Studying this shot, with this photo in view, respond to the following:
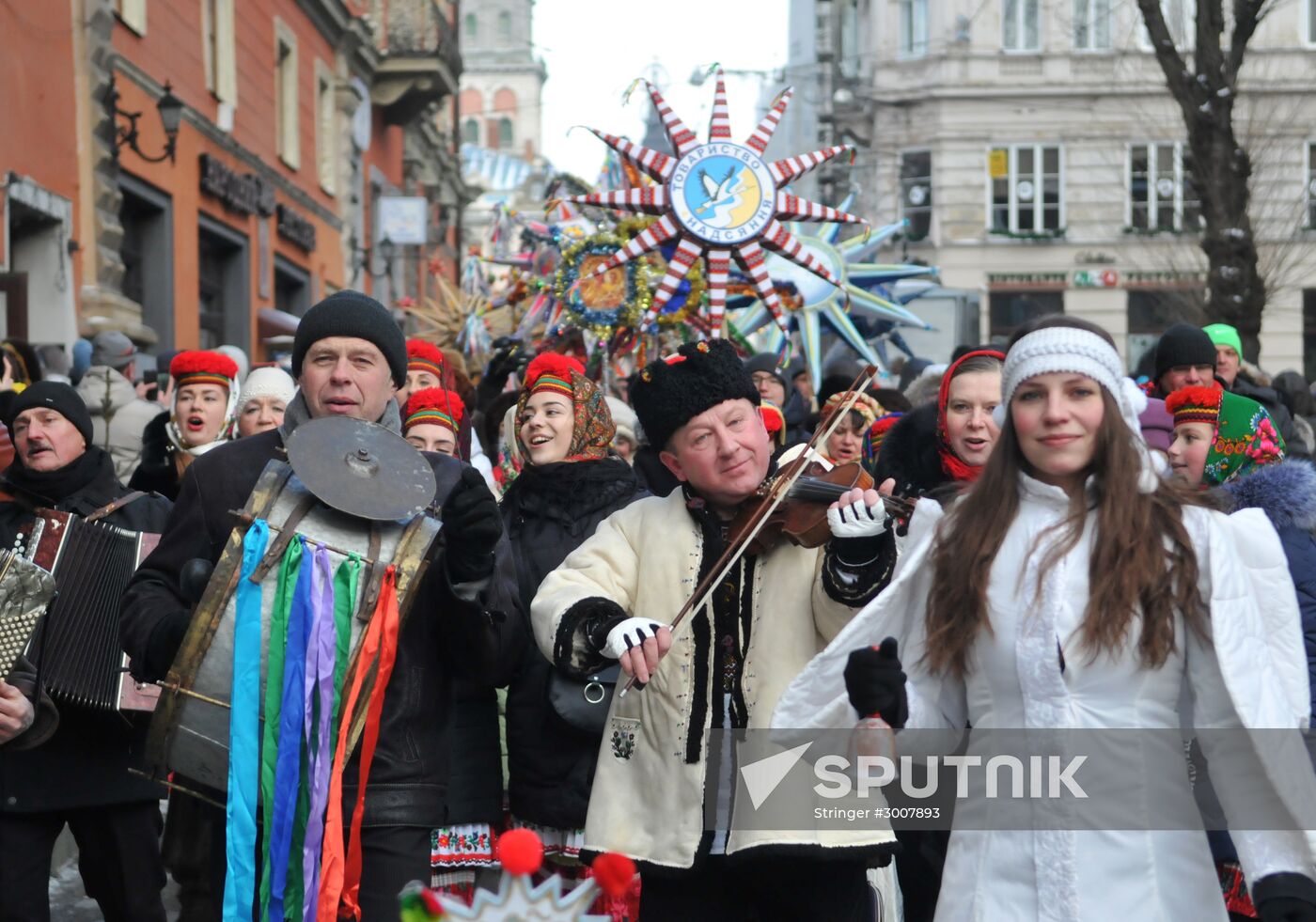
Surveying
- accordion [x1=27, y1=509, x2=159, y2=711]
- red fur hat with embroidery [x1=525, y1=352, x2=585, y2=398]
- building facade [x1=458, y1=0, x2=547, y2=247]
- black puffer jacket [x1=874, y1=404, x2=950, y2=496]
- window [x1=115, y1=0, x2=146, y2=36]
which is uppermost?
building facade [x1=458, y1=0, x2=547, y2=247]

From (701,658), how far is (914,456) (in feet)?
5.08

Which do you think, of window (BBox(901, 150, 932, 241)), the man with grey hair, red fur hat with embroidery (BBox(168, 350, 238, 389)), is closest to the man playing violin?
red fur hat with embroidery (BBox(168, 350, 238, 389))

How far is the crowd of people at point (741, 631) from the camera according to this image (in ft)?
10.8

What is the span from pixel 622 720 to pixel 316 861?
0.74m

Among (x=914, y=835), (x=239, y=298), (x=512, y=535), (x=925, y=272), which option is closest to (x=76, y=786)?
(x=512, y=535)

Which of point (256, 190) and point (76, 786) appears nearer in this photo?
point (76, 786)

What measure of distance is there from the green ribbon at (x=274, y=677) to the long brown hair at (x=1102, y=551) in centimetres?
135

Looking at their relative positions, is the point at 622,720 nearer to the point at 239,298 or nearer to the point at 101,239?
the point at 101,239

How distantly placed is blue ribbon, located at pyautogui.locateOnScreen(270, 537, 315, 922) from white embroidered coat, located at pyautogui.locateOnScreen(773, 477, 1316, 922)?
1.39m

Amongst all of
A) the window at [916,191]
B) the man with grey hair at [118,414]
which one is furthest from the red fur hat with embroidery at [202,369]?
the window at [916,191]

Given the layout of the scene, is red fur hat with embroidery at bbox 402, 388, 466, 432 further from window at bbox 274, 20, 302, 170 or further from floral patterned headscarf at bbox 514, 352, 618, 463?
window at bbox 274, 20, 302, 170

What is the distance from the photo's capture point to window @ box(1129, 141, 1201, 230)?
38.8 metres

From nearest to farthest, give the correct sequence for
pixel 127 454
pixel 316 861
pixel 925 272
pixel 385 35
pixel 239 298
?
pixel 316 861, pixel 127 454, pixel 925 272, pixel 239 298, pixel 385 35

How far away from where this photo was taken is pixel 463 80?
122 m
